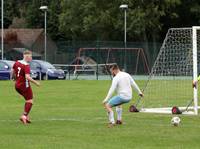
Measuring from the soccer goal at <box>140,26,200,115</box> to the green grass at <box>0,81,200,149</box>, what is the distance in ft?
7.83

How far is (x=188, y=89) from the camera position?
31000 millimetres

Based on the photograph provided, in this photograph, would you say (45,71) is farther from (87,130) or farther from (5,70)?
(87,130)

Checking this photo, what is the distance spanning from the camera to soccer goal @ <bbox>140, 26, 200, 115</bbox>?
2288 centimetres

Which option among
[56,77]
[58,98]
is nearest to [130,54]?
[56,77]

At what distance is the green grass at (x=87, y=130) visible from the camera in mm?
13117

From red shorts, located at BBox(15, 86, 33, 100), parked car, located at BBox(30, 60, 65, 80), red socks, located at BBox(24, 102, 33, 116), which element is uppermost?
red shorts, located at BBox(15, 86, 33, 100)

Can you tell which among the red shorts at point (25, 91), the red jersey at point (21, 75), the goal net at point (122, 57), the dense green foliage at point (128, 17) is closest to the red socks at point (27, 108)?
the red shorts at point (25, 91)

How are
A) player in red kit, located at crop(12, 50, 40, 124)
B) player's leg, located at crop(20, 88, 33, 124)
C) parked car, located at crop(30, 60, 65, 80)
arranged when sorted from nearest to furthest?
player's leg, located at crop(20, 88, 33, 124), player in red kit, located at crop(12, 50, 40, 124), parked car, located at crop(30, 60, 65, 80)

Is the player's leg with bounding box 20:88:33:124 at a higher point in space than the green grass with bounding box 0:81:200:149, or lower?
higher

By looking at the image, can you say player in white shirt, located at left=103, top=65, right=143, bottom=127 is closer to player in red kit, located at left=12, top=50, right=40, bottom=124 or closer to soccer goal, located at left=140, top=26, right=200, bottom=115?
player in red kit, located at left=12, top=50, right=40, bottom=124

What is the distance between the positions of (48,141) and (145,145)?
6.72 ft

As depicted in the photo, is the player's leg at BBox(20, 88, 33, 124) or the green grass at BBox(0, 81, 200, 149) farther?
the player's leg at BBox(20, 88, 33, 124)

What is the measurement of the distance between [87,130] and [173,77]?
1676 cm

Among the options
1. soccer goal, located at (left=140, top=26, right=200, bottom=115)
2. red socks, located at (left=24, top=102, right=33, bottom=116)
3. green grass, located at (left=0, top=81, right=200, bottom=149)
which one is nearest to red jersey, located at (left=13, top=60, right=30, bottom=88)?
red socks, located at (left=24, top=102, right=33, bottom=116)
